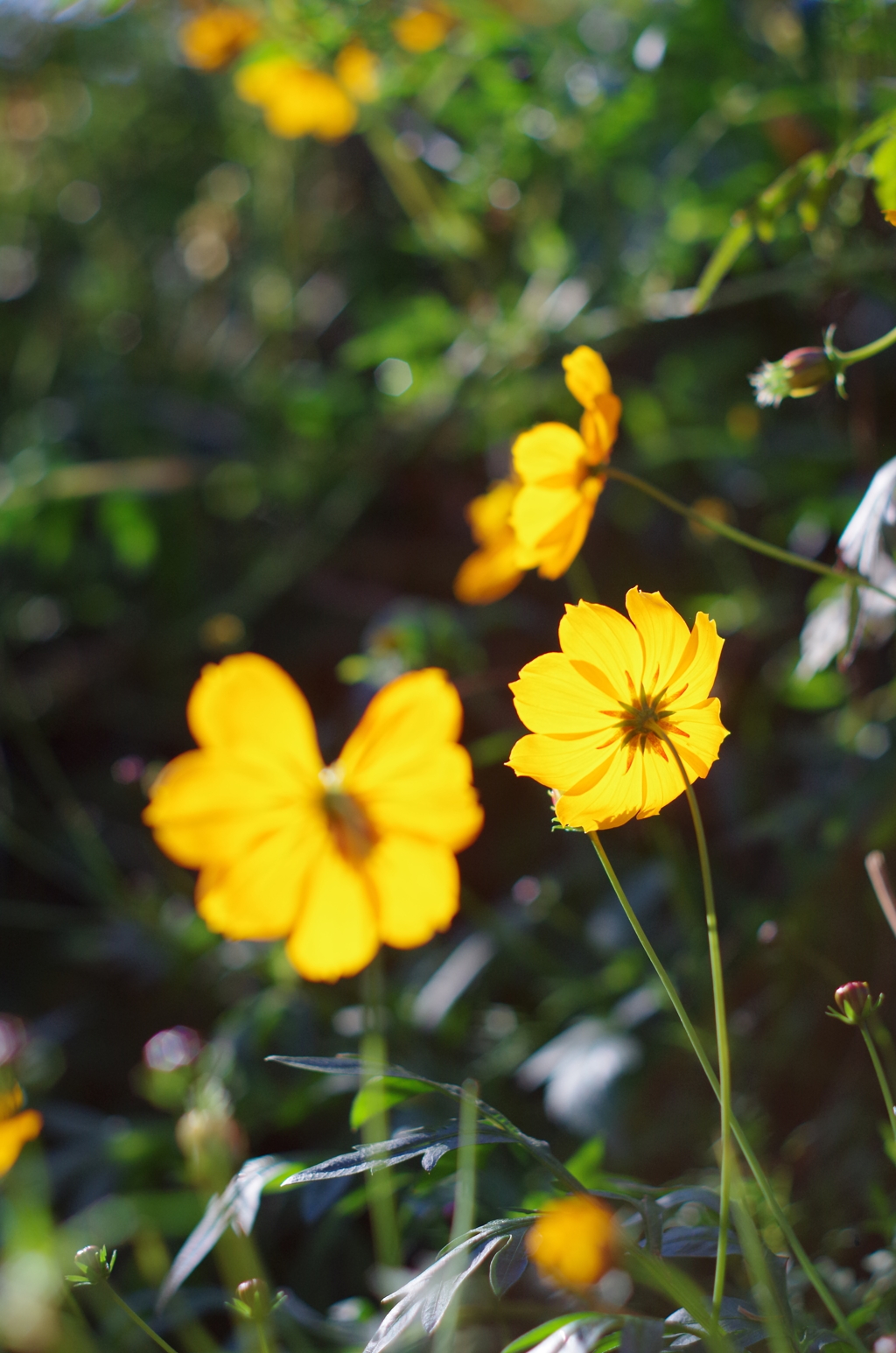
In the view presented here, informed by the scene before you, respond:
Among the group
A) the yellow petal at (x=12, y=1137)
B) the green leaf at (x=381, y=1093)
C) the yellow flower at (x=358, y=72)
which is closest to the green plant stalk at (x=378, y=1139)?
the green leaf at (x=381, y=1093)

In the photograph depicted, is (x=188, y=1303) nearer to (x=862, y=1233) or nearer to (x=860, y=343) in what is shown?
(x=862, y=1233)

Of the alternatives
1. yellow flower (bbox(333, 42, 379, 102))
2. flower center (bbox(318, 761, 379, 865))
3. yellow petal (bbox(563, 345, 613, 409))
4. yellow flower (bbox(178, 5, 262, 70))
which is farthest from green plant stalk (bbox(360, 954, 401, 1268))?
yellow flower (bbox(178, 5, 262, 70))

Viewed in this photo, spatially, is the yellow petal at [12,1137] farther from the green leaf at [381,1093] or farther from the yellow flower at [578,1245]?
the yellow flower at [578,1245]

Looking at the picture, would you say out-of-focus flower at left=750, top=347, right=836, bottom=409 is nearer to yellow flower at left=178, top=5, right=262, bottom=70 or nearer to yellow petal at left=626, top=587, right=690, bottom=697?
yellow petal at left=626, top=587, right=690, bottom=697

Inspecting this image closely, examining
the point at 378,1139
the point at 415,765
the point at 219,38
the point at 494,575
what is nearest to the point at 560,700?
the point at 415,765

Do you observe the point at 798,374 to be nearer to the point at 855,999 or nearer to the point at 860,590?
the point at 860,590

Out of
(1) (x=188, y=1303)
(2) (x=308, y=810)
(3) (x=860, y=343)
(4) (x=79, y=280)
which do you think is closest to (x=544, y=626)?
(3) (x=860, y=343)
